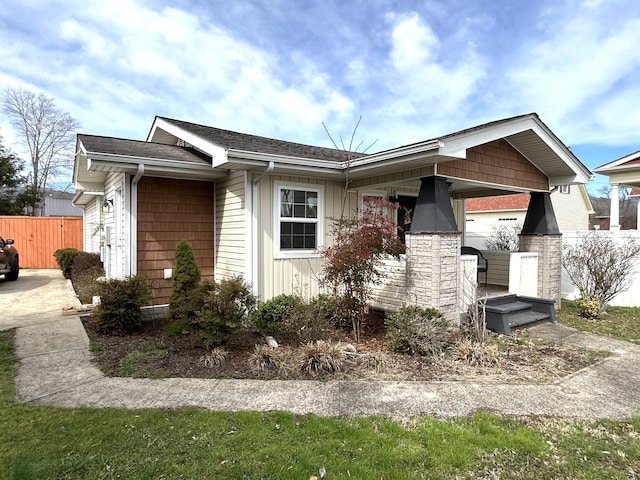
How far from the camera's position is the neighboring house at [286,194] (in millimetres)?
6141

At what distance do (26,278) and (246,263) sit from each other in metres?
11.0

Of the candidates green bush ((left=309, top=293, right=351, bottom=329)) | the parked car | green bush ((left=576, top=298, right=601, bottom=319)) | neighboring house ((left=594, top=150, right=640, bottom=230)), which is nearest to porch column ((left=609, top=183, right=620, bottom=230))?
neighboring house ((left=594, top=150, right=640, bottom=230))

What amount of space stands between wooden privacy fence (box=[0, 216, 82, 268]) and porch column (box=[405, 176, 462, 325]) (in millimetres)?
16855

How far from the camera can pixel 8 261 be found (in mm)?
11562

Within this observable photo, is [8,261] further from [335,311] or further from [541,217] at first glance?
[541,217]

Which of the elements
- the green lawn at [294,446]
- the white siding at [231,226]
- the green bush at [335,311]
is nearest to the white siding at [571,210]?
the green bush at [335,311]

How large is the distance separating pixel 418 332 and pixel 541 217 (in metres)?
5.26

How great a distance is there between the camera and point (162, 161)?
6.60m

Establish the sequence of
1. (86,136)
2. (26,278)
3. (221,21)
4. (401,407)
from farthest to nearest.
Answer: (26,278)
(221,21)
(86,136)
(401,407)

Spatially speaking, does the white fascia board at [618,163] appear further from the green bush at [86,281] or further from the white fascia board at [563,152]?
the green bush at [86,281]

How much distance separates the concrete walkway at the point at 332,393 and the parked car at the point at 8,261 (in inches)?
322

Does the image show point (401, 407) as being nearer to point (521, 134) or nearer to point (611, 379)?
point (611, 379)

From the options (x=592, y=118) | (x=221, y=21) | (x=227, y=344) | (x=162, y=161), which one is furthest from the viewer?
(x=592, y=118)

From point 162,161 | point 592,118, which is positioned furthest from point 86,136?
point 592,118
